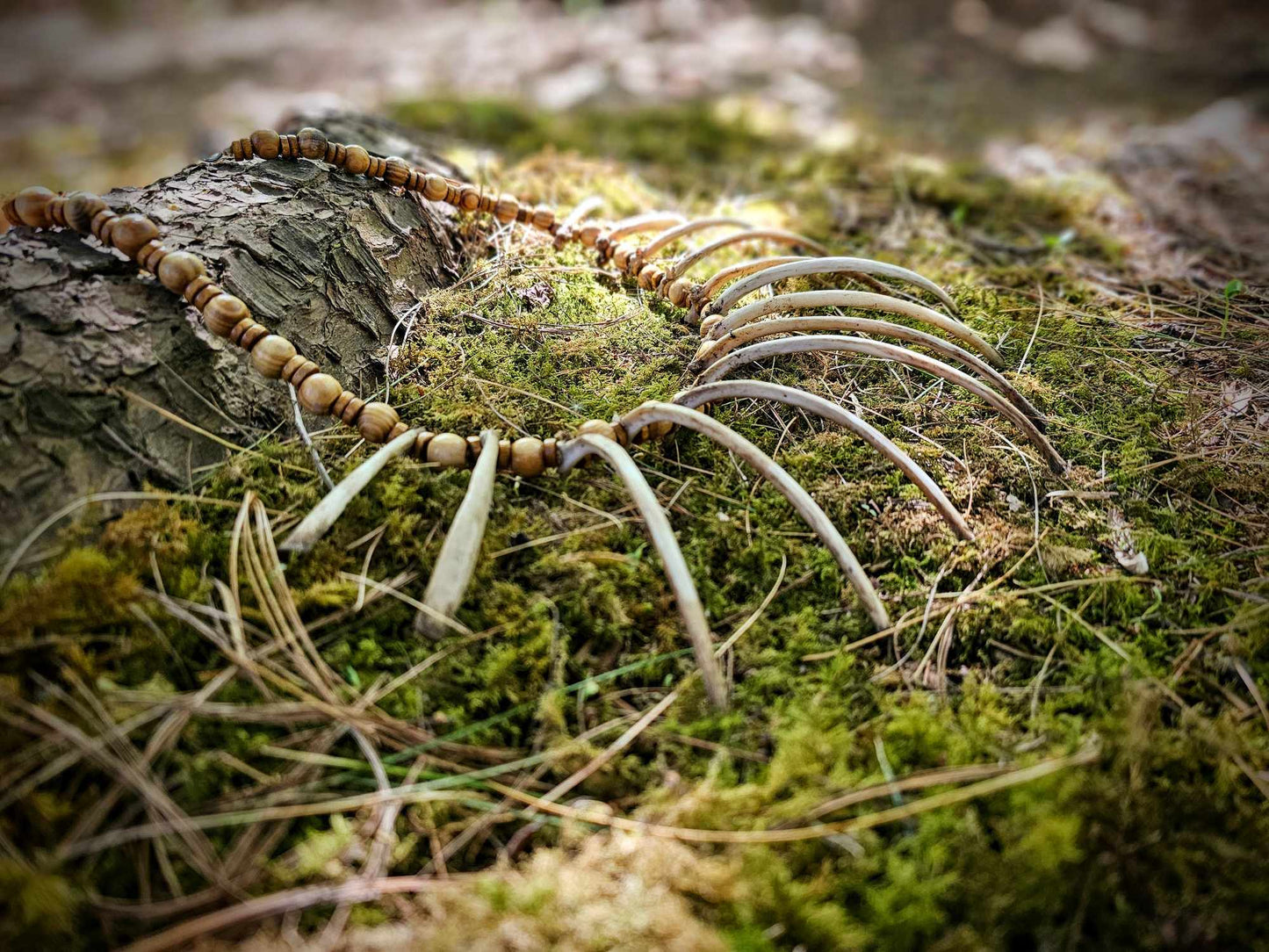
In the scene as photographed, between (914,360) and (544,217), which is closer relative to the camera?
(914,360)

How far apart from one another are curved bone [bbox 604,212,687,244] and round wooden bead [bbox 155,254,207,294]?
1473 millimetres

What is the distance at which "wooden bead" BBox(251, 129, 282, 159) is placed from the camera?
269 centimetres

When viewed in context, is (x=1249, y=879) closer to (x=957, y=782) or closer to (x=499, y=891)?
(x=957, y=782)

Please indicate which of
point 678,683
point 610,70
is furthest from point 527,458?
point 610,70

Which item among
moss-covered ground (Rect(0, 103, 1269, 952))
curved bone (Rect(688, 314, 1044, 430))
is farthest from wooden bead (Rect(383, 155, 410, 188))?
curved bone (Rect(688, 314, 1044, 430))

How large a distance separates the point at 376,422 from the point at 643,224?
145 cm

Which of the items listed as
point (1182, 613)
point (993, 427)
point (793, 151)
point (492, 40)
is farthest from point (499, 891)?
point (492, 40)

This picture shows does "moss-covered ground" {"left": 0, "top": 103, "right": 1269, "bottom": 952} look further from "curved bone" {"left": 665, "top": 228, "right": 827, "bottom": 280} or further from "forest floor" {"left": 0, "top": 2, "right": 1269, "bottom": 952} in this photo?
"curved bone" {"left": 665, "top": 228, "right": 827, "bottom": 280}

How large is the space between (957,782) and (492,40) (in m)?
7.65

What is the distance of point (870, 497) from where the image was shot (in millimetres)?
2219

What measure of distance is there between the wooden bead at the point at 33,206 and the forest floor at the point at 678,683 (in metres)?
0.91

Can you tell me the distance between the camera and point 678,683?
5.95 feet

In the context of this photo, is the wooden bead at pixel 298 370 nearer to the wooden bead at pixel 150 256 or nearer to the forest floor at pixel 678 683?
the forest floor at pixel 678 683

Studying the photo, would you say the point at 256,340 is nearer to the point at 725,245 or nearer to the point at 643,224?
the point at 643,224
